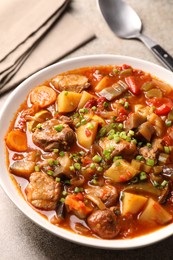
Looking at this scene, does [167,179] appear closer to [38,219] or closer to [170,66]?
[38,219]

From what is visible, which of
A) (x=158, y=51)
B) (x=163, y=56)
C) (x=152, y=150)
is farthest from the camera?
(x=158, y=51)

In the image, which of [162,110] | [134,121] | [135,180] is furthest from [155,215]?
[162,110]

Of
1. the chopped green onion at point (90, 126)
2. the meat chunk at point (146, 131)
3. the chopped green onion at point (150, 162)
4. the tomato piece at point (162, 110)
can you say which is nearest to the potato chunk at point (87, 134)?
the chopped green onion at point (90, 126)

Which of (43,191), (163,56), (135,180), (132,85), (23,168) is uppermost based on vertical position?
(23,168)

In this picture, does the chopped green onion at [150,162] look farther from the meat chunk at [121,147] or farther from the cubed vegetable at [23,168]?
the cubed vegetable at [23,168]

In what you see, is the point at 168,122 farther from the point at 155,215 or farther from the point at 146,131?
the point at 155,215

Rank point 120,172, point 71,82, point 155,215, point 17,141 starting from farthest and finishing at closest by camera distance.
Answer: point 71,82 < point 17,141 < point 120,172 < point 155,215
